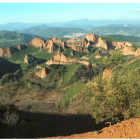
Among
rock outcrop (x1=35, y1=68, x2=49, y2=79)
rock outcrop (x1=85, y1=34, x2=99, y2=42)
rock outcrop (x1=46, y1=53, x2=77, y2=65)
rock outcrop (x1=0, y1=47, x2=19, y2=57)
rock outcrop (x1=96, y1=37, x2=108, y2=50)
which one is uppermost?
rock outcrop (x1=85, y1=34, x2=99, y2=42)

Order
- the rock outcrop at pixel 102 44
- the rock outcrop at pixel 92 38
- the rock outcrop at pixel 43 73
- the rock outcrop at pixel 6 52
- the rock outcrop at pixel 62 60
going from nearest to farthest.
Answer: the rock outcrop at pixel 43 73 < the rock outcrop at pixel 62 60 < the rock outcrop at pixel 6 52 < the rock outcrop at pixel 102 44 < the rock outcrop at pixel 92 38

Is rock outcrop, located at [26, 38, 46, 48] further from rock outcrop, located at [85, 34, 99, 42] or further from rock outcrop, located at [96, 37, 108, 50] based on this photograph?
rock outcrop, located at [96, 37, 108, 50]

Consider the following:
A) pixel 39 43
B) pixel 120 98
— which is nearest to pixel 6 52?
pixel 39 43

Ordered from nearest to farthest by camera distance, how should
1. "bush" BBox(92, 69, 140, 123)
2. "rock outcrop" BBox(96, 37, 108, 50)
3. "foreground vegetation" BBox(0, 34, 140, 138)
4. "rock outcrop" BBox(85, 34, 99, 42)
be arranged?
"bush" BBox(92, 69, 140, 123) → "foreground vegetation" BBox(0, 34, 140, 138) → "rock outcrop" BBox(96, 37, 108, 50) → "rock outcrop" BBox(85, 34, 99, 42)

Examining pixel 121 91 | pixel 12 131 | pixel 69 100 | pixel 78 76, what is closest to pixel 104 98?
pixel 121 91

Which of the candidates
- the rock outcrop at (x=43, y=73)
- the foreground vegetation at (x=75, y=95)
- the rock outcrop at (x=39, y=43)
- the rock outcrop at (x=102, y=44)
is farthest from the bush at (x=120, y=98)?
the rock outcrop at (x=39, y=43)

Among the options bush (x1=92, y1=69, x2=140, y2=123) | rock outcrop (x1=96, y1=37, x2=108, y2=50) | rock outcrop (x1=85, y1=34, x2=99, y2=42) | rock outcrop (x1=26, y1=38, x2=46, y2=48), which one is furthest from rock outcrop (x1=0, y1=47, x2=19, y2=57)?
bush (x1=92, y1=69, x2=140, y2=123)

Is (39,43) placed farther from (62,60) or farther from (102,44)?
(62,60)

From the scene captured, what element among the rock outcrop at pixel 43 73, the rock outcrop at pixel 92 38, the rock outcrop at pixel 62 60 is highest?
the rock outcrop at pixel 92 38

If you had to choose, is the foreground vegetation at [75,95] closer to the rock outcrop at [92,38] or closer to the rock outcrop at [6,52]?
the rock outcrop at [6,52]

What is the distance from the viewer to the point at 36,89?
165 ft

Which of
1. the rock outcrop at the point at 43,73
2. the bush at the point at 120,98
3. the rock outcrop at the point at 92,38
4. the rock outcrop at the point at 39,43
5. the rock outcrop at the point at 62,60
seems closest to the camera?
the bush at the point at 120,98

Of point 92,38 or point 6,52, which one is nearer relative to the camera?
point 6,52

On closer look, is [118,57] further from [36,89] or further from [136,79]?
[36,89]
